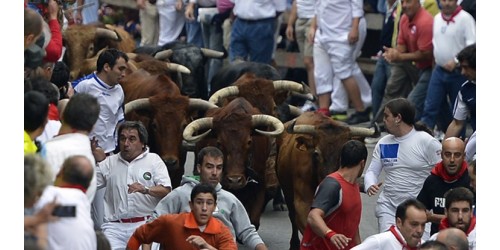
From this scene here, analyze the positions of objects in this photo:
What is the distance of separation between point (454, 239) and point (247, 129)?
4.62m

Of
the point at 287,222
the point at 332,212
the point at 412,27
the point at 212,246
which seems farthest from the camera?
the point at 412,27

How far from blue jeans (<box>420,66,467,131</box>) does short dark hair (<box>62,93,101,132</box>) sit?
846 cm

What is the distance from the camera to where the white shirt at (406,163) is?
13992 mm

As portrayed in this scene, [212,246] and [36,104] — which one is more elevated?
[36,104]

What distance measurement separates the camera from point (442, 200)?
43.4 ft

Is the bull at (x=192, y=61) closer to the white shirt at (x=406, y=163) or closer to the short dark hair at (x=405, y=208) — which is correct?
the white shirt at (x=406, y=163)

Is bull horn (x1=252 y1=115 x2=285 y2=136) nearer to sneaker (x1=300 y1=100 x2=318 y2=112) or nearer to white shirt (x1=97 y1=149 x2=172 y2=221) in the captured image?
white shirt (x1=97 y1=149 x2=172 y2=221)

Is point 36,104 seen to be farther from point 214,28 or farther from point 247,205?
point 214,28

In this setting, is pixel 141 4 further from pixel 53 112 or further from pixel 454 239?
pixel 454 239

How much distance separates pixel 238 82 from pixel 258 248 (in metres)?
4.87

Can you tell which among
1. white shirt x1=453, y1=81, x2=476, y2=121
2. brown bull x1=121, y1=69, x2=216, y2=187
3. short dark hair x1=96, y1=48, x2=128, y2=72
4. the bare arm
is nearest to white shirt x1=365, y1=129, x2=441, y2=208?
white shirt x1=453, y1=81, x2=476, y2=121

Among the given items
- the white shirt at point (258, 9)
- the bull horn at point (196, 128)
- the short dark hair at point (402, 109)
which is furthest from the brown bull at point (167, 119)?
the white shirt at point (258, 9)

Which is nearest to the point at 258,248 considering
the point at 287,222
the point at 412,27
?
the point at 287,222

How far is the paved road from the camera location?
52.7ft
